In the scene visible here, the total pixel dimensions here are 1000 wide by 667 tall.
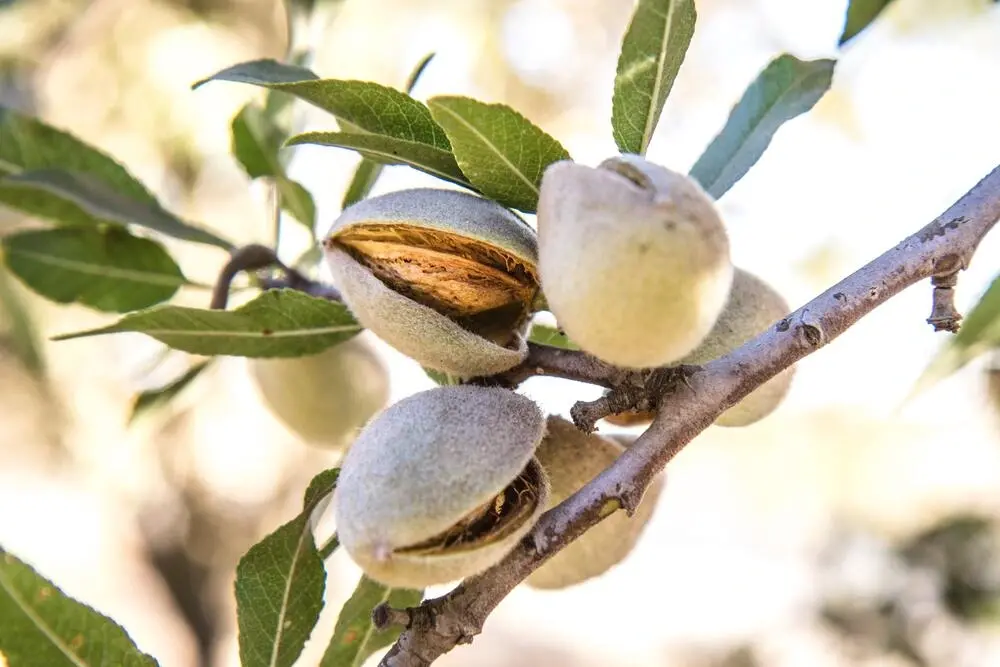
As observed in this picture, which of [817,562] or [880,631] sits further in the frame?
[817,562]

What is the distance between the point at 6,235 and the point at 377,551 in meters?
0.81

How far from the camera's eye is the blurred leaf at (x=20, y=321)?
7.89ft

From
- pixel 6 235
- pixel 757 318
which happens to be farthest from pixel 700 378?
pixel 6 235

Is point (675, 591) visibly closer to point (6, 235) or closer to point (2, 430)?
point (2, 430)

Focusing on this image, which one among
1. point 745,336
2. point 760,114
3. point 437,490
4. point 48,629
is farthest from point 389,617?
point 760,114

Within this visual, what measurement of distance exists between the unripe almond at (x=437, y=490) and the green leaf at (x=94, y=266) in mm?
589

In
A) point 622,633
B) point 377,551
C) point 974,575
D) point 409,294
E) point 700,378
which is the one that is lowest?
point 622,633

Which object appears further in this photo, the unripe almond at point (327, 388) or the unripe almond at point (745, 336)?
the unripe almond at point (327, 388)

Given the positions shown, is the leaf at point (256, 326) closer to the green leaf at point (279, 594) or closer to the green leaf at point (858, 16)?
the green leaf at point (279, 594)

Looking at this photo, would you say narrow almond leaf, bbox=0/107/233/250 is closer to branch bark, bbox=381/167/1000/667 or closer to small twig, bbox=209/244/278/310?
small twig, bbox=209/244/278/310

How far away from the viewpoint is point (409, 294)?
76 cm

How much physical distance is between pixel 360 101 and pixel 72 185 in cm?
46

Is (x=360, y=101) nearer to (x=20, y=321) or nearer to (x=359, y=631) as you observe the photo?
(x=359, y=631)

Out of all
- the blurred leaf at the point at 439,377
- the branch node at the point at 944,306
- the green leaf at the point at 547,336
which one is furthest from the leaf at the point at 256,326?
the branch node at the point at 944,306
